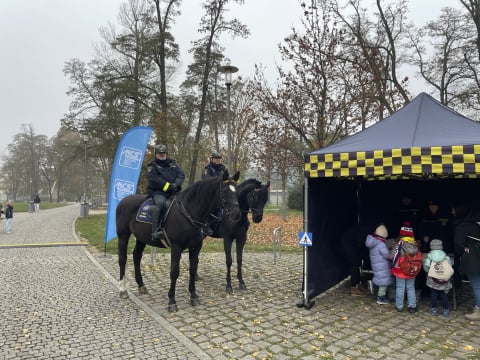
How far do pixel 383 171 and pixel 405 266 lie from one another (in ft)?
5.20

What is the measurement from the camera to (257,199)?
6441mm

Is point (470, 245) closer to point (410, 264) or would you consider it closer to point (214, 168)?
point (410, 264)

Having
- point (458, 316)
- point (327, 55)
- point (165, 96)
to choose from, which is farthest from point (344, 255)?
point (165, 96)

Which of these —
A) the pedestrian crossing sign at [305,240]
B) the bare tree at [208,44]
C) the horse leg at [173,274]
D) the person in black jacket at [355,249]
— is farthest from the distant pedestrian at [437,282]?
the bare tree at [208,44]

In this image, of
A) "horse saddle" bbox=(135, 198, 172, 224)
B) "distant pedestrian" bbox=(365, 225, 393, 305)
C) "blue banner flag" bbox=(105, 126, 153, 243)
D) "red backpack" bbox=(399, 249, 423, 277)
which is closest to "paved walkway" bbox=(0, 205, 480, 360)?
"distant pedestrian" bbox=(365, 225, 393, 305)

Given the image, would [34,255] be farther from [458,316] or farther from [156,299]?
[458,316]

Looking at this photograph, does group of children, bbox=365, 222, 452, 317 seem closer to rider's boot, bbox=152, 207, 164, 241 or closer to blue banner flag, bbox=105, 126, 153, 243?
rider's boot, bbox=152, 207, 164, 241

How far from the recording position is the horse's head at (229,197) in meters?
5.31

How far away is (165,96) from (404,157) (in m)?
Result: 19.7

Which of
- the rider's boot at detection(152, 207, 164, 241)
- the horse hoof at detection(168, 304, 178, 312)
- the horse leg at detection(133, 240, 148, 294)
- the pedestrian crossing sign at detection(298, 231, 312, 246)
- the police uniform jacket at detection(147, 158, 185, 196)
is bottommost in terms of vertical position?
the horse hoof at detection(168, 304, 178, 312)

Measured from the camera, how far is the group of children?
17.5 ft

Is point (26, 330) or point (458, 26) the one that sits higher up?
point (458, 26)

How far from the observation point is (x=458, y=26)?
64.6 ft

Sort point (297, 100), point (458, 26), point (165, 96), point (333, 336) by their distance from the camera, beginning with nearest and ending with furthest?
point (333, 336)
point (297, 100)
point (458, 26)
point (165, 96)
